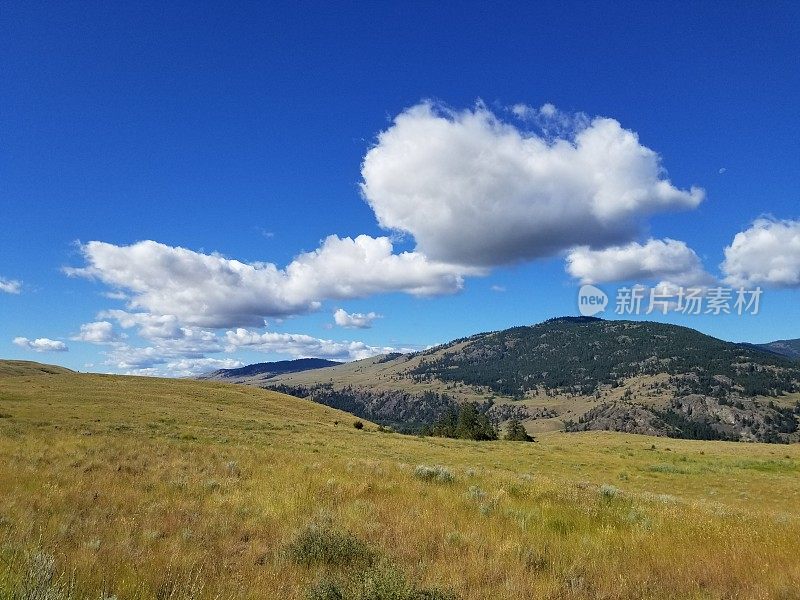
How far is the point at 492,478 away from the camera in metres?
16.4

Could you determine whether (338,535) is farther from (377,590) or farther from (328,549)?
(377,590)

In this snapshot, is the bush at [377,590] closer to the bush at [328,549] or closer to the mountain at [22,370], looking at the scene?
the bush at [328,549]

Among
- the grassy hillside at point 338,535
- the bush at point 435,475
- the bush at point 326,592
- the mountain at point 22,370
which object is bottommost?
the mountain at point 22,370

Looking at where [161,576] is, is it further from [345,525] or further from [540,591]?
[540,591]

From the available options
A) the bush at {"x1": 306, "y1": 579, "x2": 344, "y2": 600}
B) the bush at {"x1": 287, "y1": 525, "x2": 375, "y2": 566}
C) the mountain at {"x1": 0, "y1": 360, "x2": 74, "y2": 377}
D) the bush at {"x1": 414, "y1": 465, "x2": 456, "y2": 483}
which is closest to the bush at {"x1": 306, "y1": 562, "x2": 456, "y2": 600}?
the bush at {"x1": 306, "y1": 579, "x2": 344, "y2": 600}

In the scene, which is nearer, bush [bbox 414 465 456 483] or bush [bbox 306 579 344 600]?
bush [bbox 306 579 344 600]

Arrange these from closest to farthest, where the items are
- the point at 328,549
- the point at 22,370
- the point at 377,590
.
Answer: the point at 377,590 → the point at 328,549 → the point at 22,370

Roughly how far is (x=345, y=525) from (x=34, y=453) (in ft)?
44.0

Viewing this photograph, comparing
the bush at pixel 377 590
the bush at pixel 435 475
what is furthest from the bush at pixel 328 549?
the bush at pixel 435 475

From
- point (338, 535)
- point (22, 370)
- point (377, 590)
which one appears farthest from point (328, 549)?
point (22, 370)

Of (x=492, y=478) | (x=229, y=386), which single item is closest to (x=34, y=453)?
(x=492, y=478)

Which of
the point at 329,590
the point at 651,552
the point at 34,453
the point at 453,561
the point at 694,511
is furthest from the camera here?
→ the point at 34,453

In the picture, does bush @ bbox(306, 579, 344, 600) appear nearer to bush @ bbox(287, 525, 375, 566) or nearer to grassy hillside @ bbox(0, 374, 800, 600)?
grassy hillside @ bbox(0, 374, 800, 600)

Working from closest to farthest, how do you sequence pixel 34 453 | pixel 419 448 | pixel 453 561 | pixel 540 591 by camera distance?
1. pixel 540 591
2. pixel 453 561
3. pixel 34 453
4. pixel 419 448
